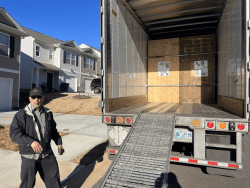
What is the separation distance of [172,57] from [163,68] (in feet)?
1.91

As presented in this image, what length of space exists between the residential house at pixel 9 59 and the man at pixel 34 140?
1291 centimetres

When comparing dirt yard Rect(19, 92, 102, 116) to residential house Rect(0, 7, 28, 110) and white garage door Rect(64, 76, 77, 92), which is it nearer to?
residential house Rect(0, 7, 28, 110)

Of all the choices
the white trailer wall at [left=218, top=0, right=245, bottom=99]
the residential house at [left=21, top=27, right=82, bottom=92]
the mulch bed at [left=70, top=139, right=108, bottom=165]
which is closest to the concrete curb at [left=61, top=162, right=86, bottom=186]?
the mulch bed at [left=70, top=139, right=108, bottom=165]

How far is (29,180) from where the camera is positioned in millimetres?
2445

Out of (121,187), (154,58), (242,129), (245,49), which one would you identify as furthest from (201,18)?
(121,187)

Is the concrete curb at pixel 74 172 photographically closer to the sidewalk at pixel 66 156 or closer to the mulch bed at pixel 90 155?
the sidewalk at pixel 66 156

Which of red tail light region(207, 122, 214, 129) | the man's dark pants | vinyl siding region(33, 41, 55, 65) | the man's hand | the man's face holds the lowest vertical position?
the man's dark pants

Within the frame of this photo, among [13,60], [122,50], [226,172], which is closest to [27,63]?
[13,60]

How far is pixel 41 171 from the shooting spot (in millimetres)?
2646

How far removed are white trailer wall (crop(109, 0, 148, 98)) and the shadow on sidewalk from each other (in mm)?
1713

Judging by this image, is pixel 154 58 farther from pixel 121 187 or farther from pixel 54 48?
pixel 54 48

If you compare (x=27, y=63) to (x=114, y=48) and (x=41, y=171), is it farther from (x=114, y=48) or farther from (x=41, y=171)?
(x=41, y=171)

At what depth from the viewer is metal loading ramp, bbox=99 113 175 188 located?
247 centimetres

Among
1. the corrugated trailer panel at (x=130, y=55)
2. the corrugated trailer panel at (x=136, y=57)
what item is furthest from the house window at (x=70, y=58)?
the corrugated trailer panel at (x=130, y=55)
